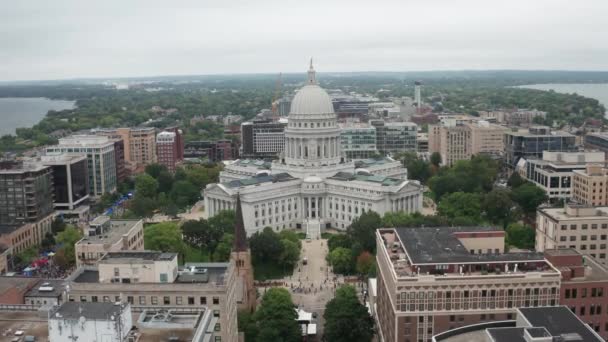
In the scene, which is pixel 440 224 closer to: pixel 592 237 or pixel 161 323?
pixel 592 237

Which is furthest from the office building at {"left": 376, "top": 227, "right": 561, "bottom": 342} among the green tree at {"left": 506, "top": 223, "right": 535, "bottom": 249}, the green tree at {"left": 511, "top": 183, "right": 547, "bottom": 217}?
the green tree at {"left": 511, "top": 183, "right": 547, "bottom": 217}

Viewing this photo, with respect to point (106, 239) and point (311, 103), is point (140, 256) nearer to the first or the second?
point (106, 239)

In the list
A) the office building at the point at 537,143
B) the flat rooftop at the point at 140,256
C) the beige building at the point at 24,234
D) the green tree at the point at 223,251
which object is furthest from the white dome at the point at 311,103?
the flat rooftop at the point at 140,256

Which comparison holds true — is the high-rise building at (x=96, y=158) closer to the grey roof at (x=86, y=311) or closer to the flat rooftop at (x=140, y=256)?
the flat rooftop at (x=140, y=256)

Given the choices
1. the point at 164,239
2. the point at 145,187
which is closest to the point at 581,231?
the point at 164,239

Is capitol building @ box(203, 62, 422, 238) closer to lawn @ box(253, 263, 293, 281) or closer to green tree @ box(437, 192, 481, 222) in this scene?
green tree @ box(437, 192, 481, 222)

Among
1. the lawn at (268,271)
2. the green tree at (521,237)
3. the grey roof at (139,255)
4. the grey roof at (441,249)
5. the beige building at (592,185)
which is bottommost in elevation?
the lawn at (268,271)
